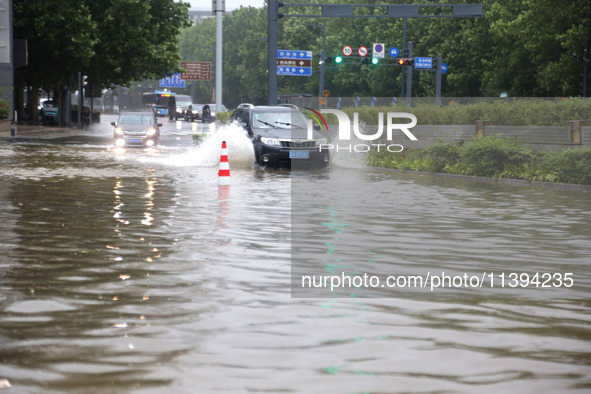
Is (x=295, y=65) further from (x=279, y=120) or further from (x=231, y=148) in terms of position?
(x=231, y=148)

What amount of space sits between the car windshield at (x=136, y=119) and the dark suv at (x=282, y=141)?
457 inches

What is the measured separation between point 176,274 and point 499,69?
198 ft

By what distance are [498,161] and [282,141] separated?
582 cm

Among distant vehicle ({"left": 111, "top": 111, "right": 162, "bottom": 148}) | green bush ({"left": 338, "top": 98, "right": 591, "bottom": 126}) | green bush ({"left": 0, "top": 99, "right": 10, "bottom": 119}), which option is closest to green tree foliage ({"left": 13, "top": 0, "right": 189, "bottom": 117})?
green bush ({"left": 0, "top": 99, "right": 10, "bottom": 119})

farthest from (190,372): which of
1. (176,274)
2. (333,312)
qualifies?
(176,274)

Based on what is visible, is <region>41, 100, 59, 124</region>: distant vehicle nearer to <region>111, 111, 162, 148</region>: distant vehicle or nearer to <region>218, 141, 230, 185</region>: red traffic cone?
<region>111, 111, 162, 148</region>: distant vehicle

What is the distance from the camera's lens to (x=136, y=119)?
1585 inches

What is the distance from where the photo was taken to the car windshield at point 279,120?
28625mm

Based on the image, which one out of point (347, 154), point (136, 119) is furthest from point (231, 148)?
point (136, 119)

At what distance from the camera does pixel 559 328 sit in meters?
7.16

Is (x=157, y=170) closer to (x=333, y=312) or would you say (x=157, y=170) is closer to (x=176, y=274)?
(x=176, y=274)

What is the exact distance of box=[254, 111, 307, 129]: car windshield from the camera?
2862 cm

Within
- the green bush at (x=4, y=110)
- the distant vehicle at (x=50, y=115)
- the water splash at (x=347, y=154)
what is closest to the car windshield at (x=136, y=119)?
the water splash at (x=347, y=154)

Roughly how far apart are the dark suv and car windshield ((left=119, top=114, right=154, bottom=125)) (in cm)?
1160
